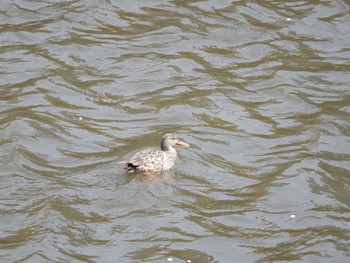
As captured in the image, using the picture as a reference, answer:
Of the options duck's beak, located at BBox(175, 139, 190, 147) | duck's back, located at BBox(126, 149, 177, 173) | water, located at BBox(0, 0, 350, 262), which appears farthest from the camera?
duck's beak, located at BBox(175, 139, 190, 147)

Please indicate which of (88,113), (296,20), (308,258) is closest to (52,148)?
(88,113)

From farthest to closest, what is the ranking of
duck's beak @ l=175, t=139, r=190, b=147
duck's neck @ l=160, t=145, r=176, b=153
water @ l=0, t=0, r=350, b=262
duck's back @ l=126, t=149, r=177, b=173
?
duck's beak @ l=175, t=139, r=190, b=147
duck's neck @ l=160, t=145, r=176, b=153
duck's back @ l=126, t=149, r=177, b=173
water @ l=0, t=0, r=350, b=262

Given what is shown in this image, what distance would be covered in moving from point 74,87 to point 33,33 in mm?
2344

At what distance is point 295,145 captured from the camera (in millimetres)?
12172

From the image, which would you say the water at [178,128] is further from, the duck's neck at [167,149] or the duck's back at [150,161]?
the duck's neck at [167,149]

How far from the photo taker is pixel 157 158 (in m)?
11.7

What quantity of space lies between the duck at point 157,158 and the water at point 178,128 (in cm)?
15

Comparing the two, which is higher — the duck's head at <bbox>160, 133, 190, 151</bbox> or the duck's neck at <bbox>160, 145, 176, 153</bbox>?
the duck's head at <bbox>160, 133, 190, 151</bbox>

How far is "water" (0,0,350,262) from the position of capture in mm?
9766

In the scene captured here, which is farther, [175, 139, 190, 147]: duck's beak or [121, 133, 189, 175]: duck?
[175, 139, 190, 147]: duck's beak

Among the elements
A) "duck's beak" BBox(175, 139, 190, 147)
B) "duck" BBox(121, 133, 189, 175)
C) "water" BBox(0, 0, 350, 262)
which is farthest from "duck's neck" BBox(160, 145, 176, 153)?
"water" BBox(0, 0, 350, 262)

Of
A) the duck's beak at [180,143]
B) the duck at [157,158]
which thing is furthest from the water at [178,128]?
the duck's beak at [180,143]

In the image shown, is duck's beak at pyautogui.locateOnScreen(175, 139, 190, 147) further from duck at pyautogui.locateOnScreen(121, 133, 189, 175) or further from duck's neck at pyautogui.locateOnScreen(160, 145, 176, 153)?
duck's neck at pyautogui.locateOnScreen(160, 145, 176, 153)

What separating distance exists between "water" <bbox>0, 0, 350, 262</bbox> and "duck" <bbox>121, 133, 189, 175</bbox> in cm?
15
